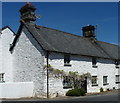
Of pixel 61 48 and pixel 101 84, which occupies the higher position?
pixel 61 48

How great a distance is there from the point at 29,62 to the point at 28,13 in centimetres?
523

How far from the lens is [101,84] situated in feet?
78.9

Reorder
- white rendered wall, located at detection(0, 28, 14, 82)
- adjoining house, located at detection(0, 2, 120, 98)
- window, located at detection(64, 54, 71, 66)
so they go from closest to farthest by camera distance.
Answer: adjoining house, located at detection(0, 2, 120, 98)
window, located at detection(64, 54, 71, 66)
white rendered wall, located at detection(0, 28, 14, 82)

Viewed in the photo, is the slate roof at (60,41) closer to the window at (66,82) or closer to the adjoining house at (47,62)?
the adjoining house at (47,62)

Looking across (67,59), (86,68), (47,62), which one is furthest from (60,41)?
(47,62)

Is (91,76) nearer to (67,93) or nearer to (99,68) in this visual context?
(99,68)

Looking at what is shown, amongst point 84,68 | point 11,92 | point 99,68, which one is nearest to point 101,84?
point 99,68

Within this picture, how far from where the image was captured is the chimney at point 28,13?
20.6m

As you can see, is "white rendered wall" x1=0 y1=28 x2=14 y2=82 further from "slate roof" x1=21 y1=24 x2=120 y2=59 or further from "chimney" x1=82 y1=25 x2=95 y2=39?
"chimney" x1=82 y1=25 x2=95 y2=39

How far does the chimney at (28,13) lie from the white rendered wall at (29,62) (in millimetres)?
1274

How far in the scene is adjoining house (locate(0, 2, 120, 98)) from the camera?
1791 cm

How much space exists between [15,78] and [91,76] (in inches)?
330

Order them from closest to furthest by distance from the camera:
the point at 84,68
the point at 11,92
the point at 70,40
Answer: the point at 11,92 < the point at 84,68 < the point at 70,40

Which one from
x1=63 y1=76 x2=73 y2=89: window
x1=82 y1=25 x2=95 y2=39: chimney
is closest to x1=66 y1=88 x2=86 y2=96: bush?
x1=63 y1=76 x2=73 y2=89: window
